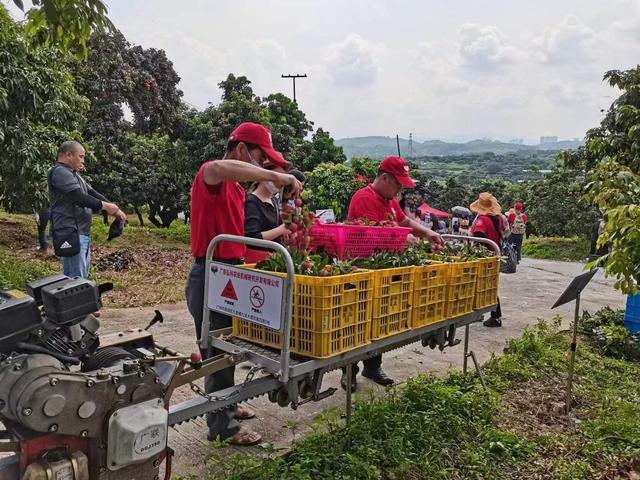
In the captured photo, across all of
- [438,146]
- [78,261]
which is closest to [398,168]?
[78,261]

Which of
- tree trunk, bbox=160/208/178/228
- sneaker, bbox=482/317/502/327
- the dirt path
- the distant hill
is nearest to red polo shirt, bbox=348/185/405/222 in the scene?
the dirt path

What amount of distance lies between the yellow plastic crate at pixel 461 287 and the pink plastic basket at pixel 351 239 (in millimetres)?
512

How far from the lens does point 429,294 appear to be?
361 cm

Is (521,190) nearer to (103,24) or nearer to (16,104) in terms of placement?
(16,104)

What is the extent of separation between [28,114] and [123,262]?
3395mm

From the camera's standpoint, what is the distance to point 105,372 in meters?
2.23

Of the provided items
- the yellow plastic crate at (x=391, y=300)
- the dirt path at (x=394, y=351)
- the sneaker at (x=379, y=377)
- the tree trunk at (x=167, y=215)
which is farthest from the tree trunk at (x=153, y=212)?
the yellow plastic crate at (x=391, y=300)

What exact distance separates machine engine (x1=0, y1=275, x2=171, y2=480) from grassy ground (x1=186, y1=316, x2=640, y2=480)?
96 centimetres

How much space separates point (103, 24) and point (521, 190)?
24838 millimetres

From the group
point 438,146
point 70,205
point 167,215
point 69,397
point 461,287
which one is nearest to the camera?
point 69,397

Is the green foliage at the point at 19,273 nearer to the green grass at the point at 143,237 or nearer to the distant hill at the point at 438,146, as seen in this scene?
the green grass at the point at 143,237

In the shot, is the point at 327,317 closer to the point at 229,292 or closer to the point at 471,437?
the point at 229,292

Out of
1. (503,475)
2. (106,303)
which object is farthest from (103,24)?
(106,303)

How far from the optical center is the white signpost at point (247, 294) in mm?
2666
